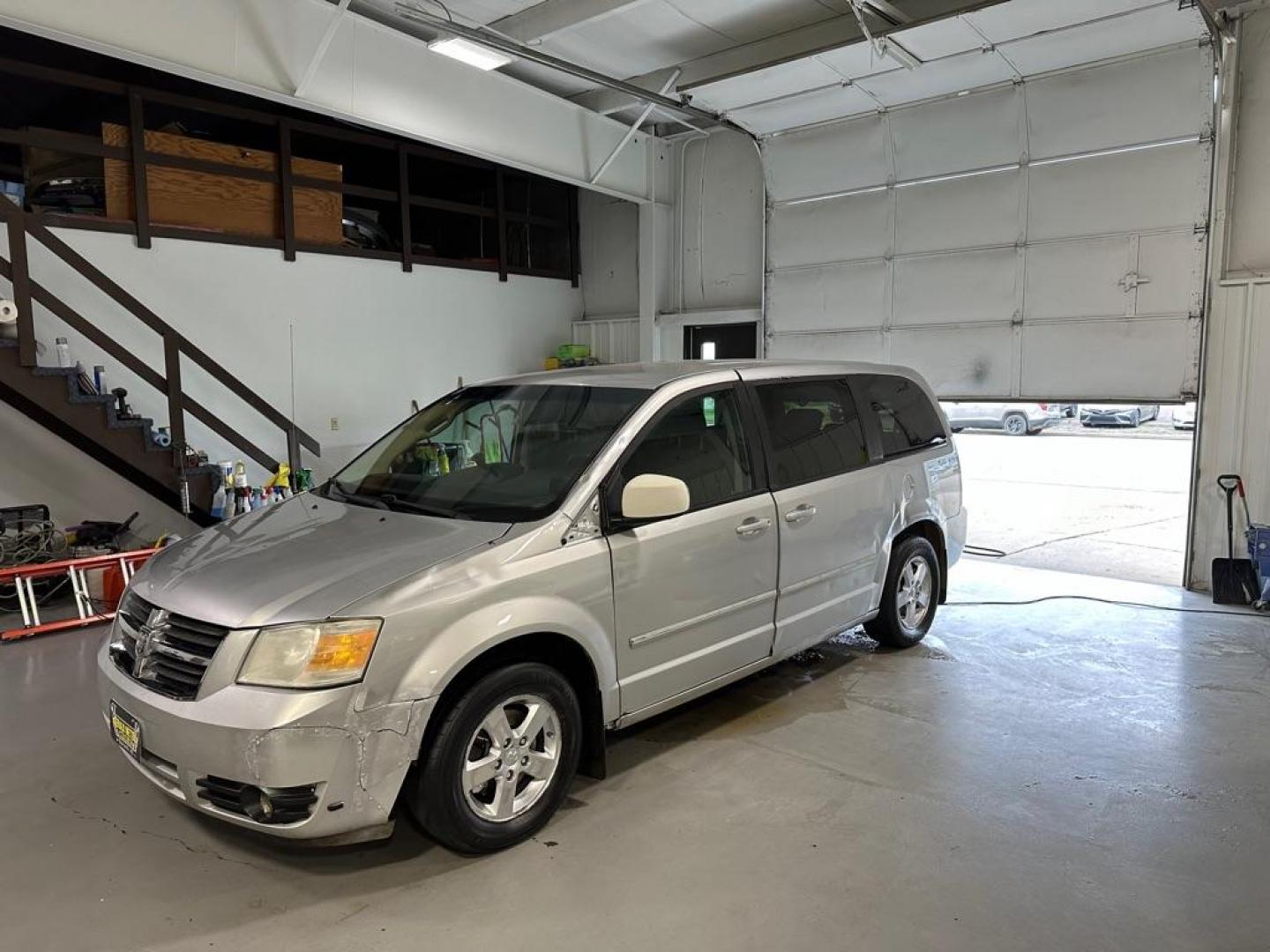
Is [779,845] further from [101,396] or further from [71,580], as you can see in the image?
[101,396]

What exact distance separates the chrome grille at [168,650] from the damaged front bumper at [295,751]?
Result: 58 millimetres

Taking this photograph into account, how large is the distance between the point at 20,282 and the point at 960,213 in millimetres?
7504

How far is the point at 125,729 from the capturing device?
269 centimetres

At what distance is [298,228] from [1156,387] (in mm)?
7896

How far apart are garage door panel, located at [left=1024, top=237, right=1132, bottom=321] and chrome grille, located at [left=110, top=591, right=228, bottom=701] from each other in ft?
22.8

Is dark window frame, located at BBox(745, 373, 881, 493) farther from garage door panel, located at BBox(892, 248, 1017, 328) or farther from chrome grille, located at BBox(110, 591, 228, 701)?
garage door panel, located at BBox(892, 248, 1017, 328)

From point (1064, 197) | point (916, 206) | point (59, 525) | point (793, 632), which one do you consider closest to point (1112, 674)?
point (793, 632)

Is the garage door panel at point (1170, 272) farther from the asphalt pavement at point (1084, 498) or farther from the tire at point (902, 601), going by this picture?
the tire at point (902, 601)

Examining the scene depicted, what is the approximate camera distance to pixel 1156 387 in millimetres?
6656

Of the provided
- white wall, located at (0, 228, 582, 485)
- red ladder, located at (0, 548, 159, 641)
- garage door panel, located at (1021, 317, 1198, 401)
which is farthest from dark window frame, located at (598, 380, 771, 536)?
white wall, located at (0, 228, 582, 485)

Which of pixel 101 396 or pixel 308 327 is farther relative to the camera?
pixel 308 327

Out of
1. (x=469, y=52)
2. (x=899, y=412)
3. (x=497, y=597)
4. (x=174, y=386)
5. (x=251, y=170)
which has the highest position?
(x=469, y=52)

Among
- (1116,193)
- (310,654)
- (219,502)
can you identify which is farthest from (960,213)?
(310,654)

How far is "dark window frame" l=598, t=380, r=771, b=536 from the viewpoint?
3037 millimetres
